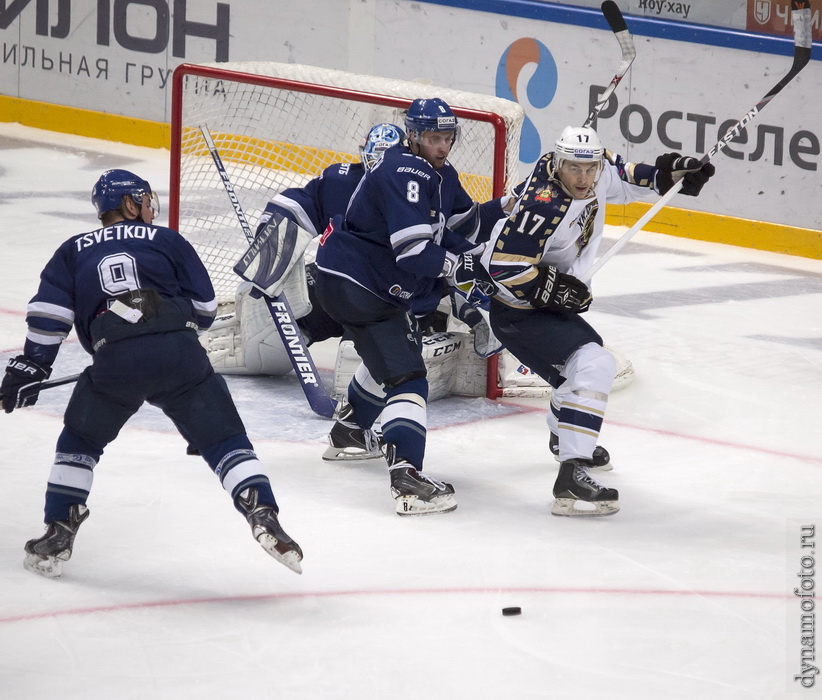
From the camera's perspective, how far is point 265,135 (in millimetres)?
6441

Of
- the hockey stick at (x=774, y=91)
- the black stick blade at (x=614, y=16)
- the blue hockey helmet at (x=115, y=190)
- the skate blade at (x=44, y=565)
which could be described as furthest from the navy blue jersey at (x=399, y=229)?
the skate blade at (x=44, y=565)

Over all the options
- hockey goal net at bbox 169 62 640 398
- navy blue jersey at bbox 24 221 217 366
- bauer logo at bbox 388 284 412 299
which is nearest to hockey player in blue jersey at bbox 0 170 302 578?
navy blue jersey at bbox 24 221 217 366

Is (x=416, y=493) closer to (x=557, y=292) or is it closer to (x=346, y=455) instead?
(x=346, y=455)

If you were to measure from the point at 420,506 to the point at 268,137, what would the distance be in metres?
2.80

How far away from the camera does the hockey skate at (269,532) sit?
10.9 ft

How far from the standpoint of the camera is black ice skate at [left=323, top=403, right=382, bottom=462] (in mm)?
4555

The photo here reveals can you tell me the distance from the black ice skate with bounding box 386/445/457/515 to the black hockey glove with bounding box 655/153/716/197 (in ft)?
4.07

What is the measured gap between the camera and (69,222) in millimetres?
7801

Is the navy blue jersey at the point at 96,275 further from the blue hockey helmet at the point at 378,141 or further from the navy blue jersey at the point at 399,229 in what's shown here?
the blue hockey helmet at the point at 378,141

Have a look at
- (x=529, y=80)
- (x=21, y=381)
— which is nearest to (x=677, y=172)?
(x=21, y=381)

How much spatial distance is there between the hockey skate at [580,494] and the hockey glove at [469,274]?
609mm

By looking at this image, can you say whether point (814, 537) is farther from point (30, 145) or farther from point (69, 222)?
point (30, 145)

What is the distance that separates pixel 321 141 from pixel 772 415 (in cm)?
232

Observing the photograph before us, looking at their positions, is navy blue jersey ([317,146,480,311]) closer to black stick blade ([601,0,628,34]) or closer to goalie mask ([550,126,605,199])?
goalie mask ([550,126,605,199])
